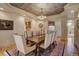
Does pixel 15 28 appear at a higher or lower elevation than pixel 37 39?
higher

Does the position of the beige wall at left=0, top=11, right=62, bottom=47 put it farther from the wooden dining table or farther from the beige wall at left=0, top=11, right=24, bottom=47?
the wooden dining table

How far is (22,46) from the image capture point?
2.29m

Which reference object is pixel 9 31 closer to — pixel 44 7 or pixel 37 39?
pixel 37 39

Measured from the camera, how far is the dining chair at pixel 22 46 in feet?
7.44

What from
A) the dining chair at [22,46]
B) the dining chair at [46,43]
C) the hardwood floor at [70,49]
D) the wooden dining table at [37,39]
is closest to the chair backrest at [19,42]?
the dining chair at [22,46]

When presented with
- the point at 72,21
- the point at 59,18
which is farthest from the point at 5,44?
the point at 72,21

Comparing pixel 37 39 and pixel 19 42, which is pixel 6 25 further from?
pixel 37 39

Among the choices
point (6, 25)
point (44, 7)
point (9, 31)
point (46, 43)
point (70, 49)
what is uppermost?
point (44, 7)

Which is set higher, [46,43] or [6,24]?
[6,24]

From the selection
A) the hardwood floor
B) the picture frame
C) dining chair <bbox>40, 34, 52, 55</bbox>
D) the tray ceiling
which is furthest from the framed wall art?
the hardwood floor

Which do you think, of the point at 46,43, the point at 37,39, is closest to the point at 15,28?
the point at 37,39

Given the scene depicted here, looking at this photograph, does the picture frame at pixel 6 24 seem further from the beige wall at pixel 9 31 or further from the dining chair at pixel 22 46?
the dining chair at pixel 22 46

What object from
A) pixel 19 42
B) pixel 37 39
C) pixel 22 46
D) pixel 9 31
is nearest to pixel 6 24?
pixel 9 31

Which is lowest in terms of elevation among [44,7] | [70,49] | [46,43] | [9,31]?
[70,49]
